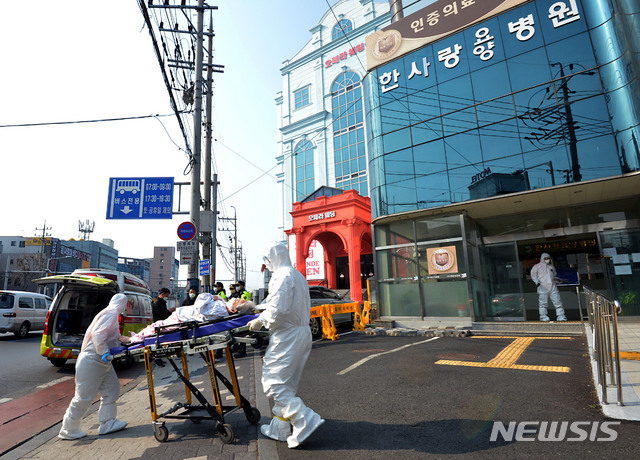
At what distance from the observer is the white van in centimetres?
1325

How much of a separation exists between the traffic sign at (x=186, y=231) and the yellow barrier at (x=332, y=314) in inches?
160

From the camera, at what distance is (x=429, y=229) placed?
12.2m

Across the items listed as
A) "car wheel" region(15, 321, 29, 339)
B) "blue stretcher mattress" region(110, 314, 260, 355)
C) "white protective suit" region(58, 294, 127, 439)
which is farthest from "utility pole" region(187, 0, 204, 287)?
"car wheel" region(15, 321, 29, 339)

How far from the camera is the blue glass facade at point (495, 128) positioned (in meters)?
9.38

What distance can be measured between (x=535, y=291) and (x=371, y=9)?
72.4 feet

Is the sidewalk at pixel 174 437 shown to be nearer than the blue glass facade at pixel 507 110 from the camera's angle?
Yes

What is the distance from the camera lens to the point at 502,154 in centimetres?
1084

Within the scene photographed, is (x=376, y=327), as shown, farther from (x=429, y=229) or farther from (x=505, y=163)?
(x=505, y=163)

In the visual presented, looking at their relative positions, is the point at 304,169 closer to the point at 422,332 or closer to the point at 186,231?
the point at 186,231

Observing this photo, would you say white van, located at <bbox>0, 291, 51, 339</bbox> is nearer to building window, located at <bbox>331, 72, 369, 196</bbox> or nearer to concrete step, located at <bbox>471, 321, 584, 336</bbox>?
concrete step, located at <bbox>471, 321, 584, 336</bbox>

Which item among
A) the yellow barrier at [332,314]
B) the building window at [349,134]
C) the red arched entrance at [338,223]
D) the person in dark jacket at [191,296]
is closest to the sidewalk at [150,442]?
→ the person in dark jacket at [191,296]

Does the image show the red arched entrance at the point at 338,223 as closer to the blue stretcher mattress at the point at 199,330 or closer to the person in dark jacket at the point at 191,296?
the person in dark jacket at the point at 191,296

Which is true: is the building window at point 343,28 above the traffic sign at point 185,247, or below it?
above

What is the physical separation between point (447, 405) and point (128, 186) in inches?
435
